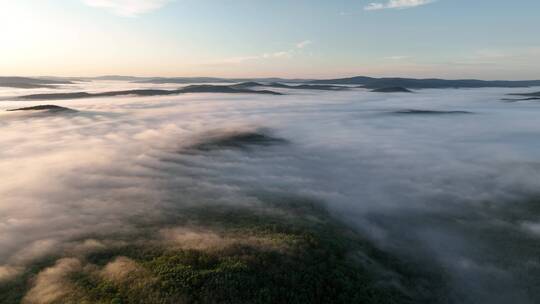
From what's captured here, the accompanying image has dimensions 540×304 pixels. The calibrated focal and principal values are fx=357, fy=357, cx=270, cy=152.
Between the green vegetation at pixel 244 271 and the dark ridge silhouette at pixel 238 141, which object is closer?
the green vegetation at pixel 244 271

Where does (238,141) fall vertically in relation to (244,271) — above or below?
below

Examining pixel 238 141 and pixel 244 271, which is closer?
pixel 244 271

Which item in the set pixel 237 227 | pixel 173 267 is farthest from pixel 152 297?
pixel 237 227

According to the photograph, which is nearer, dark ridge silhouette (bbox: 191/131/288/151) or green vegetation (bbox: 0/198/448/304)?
green vegetation (bbox: 0/198/448/304)

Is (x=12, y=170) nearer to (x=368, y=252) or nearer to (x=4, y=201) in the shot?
(x=4, y=201)
